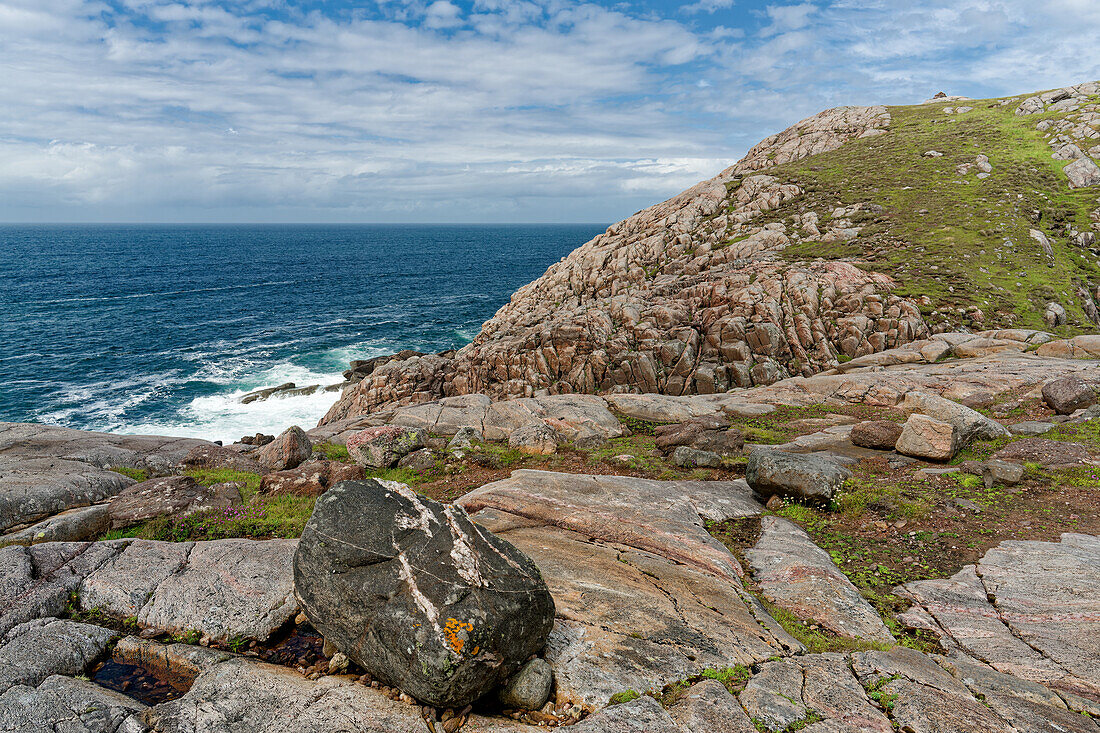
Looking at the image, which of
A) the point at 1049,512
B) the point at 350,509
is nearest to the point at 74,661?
the point at 350,509

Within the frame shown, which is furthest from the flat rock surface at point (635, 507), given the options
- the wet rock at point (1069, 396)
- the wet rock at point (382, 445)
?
the wet rock at point (1069, 396)

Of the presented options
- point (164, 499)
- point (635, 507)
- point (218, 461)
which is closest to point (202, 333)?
point (218, 461)

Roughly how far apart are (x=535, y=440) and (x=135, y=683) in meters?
16.3

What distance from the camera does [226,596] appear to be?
11375 mm

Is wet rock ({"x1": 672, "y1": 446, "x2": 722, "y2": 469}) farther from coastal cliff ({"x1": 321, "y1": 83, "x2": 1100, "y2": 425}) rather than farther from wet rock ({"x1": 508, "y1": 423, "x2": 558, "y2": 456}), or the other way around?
coastal cliff ({"x1": 321, "y1": 83, "x2": 1100, "y2": 425})

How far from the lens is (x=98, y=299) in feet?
345

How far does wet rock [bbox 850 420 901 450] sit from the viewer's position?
21203 millimetres

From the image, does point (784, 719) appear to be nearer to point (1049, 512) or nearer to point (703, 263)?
point (1049, 512)

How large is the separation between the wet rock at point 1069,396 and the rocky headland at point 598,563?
0.37 feet

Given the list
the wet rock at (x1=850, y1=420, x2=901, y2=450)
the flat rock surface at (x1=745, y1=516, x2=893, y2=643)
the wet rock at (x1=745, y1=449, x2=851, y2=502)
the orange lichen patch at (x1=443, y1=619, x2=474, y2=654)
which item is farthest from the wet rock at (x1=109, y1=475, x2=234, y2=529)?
the wet rock at (x1=850, y1=420, x2=901, y2=450)

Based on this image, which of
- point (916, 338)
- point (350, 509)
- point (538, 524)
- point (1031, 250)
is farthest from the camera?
point (1031, 250)

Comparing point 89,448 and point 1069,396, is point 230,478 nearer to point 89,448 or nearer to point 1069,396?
point 89,448

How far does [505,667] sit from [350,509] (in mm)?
4138

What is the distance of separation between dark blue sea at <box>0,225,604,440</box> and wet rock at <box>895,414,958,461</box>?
1878 inches
